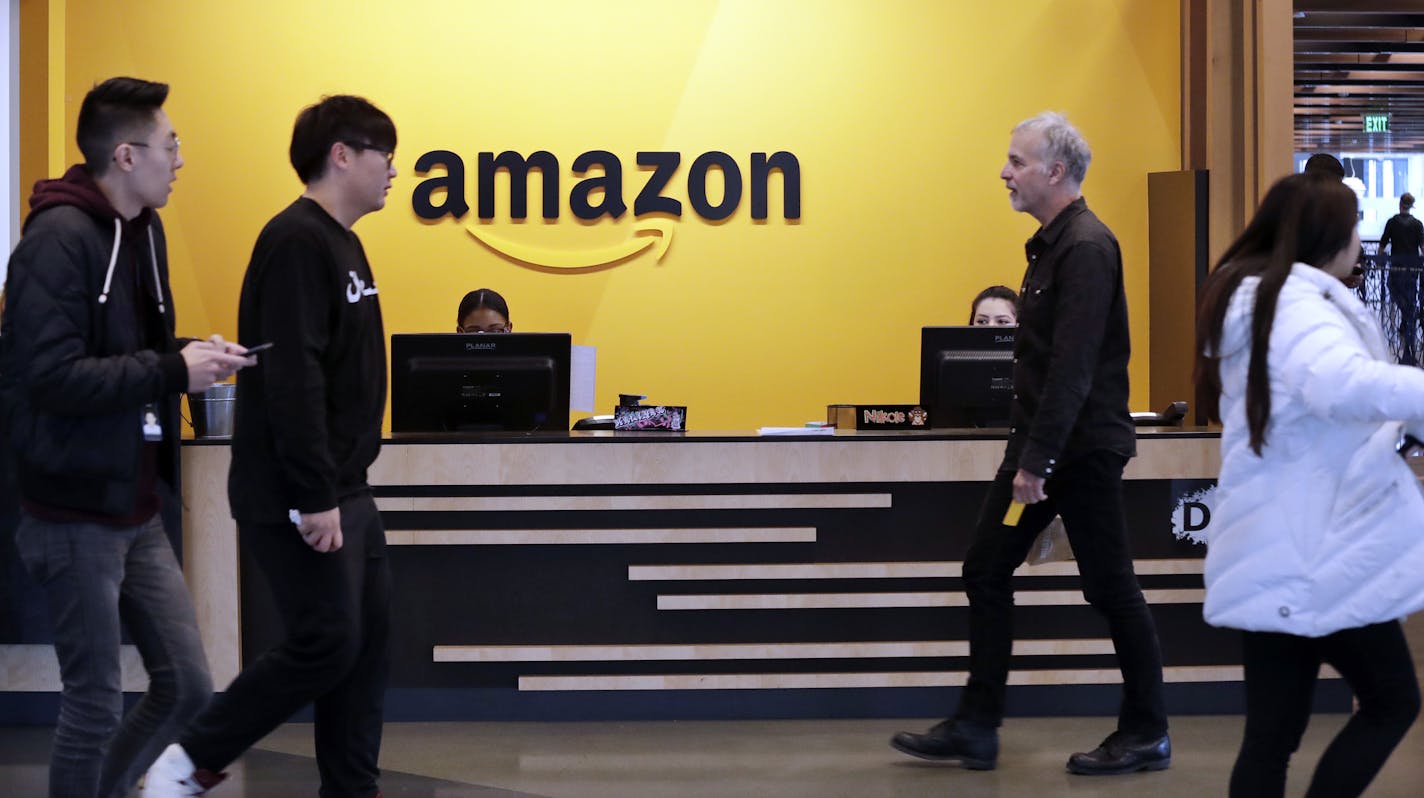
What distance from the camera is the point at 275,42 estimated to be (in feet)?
22.7

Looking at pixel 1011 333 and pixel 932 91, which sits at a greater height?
pixel 932 91

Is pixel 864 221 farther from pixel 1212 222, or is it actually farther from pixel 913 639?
pixel 913 639

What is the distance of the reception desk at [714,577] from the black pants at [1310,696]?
1.99 metres

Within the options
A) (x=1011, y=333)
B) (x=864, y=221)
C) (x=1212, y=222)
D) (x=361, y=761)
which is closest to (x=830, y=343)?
(x=864, y=221)

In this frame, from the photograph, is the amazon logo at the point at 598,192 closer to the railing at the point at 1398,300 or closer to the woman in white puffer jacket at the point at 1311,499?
the woman in white puffer jacket at the point at 1311,499

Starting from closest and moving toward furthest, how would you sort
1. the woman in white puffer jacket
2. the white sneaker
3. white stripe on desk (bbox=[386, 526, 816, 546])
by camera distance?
1. the woman in white puffer jacket
2. the white sneaker
3. white stripe on desk (bbox=[386, 526, 816, 546])

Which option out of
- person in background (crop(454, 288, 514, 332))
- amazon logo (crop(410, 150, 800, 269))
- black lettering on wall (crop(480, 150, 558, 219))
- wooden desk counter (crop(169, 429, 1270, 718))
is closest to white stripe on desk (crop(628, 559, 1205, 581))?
wooden desk counter (crop(169, 429, 1270, 718))

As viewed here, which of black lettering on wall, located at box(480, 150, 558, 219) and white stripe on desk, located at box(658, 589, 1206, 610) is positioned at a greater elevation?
black lettering on wall, located at box(480, 150, 558, 219)

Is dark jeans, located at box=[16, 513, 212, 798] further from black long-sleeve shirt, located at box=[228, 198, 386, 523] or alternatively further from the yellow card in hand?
the yellow card in hand

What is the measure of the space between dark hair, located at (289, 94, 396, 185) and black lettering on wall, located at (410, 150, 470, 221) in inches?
158

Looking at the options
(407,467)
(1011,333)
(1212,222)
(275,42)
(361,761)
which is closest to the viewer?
(361,761)

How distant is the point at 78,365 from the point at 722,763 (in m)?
2.11

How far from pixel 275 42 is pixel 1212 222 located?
4395mm

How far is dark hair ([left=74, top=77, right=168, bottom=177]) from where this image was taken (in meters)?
2.63
